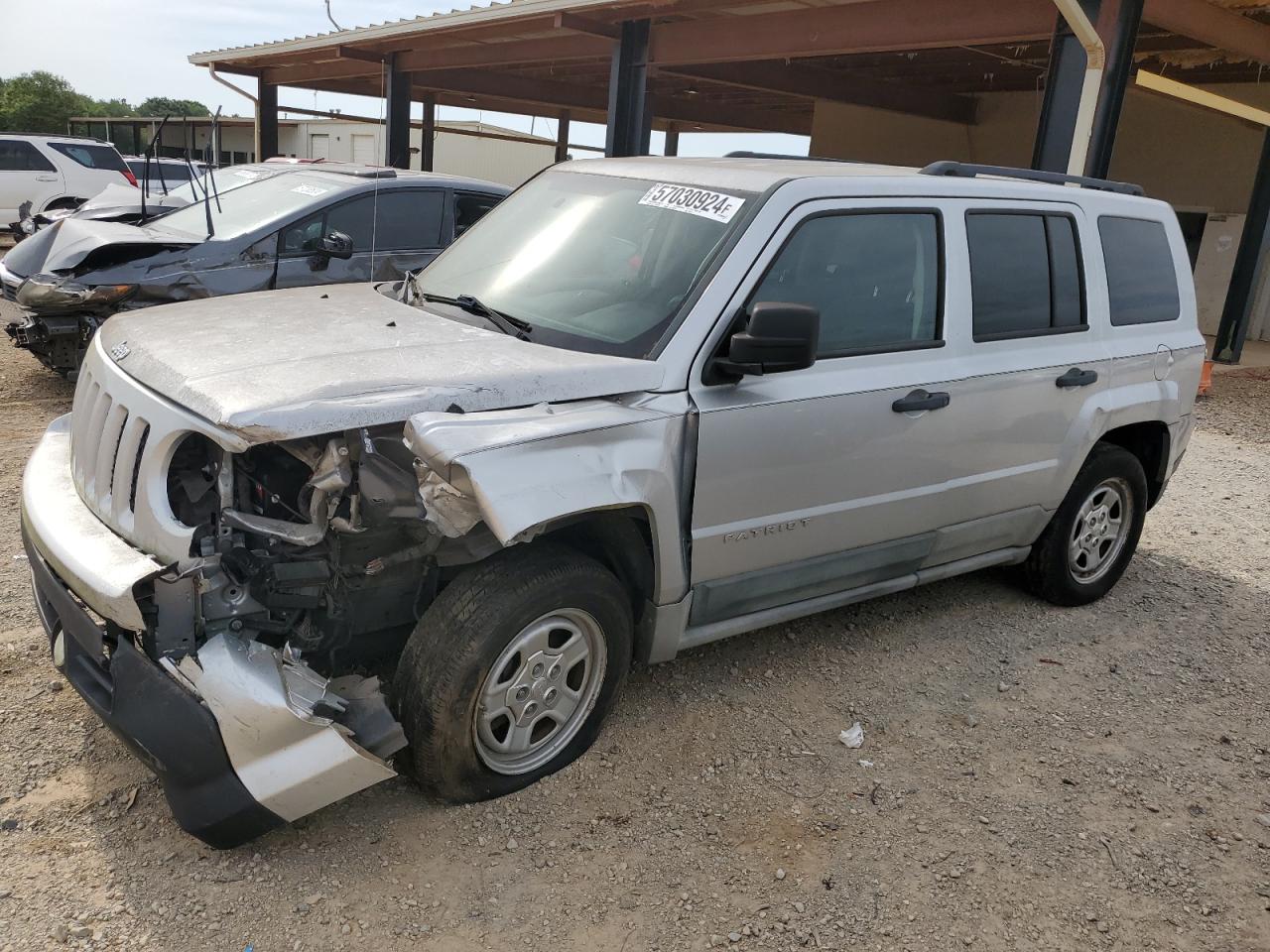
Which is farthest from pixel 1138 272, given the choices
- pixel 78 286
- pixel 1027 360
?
pixel 78 286

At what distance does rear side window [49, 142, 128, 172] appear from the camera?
695 inches

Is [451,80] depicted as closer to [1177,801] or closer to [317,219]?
[317,219]

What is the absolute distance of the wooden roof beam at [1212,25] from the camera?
896cm

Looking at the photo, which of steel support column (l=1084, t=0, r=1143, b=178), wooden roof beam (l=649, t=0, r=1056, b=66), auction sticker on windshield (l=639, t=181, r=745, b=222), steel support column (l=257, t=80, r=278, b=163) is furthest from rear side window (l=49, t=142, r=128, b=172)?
auction sticker on windshield (l=639, t=181, r=745, b=222)

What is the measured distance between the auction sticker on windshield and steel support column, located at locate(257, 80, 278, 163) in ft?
59.2

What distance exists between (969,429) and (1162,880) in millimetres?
1739

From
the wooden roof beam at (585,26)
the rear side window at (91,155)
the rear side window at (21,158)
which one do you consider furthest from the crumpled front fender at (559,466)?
the rear side window at (91,155)

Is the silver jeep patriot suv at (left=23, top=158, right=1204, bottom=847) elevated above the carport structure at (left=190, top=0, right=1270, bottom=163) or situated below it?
below

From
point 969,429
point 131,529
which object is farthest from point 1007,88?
point 131,529

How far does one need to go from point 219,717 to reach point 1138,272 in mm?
4471

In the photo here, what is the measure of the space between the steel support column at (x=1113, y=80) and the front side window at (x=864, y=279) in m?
5.60

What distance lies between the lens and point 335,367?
9.73 ft

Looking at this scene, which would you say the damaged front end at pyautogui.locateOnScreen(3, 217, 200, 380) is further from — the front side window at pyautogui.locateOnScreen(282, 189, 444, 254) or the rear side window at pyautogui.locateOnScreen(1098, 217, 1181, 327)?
the rear side window at pyautogui.locateOnScreen(1098, 217, 1181, 327)

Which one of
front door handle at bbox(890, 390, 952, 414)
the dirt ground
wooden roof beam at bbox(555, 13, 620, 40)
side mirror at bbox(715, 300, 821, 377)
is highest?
→ wooden roof beam at bbox(555, 13, 620, 40)
